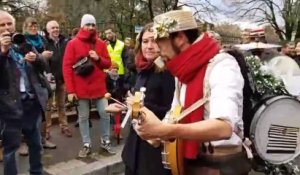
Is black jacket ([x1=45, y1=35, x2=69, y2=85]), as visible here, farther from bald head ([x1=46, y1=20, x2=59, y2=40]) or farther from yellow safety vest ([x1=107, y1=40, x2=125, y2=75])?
yellow safety vest ([x1=107, y1=40, x2=125, y2=75])

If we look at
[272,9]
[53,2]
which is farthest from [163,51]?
[272,9]

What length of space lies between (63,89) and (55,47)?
2.21 feet

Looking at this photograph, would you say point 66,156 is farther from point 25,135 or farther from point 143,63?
point 143,63

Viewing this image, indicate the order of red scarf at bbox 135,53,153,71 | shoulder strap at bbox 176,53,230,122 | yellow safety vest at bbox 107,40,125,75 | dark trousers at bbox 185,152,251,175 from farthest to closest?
yellow safety vest at bbox 107,40,125,75
red scarf at bbox 135,53,153,71
dark trousers at bbox 185,152,251,175
shoulder strap at bbox 176,53,230,122

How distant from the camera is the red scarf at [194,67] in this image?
212 cm

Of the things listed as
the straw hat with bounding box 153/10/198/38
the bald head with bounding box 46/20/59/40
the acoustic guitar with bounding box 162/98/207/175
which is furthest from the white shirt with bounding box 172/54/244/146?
the bald head with bounding box 46/20/59/40

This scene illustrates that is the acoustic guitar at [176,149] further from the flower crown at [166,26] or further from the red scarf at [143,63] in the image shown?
the red scarf at [143,63]

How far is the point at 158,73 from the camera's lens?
11.3 feet

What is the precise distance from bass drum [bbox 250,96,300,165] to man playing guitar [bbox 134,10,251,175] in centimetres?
59

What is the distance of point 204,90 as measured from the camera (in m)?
2.09

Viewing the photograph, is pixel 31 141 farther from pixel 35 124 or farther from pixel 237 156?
pixel 237 156

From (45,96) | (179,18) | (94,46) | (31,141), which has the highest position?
(179,18)

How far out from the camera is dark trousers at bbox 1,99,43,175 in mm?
4391

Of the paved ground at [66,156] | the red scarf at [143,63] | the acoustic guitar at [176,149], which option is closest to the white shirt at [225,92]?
the acoustic guitar at [176,149]
